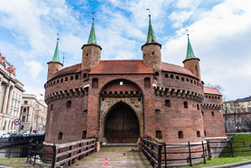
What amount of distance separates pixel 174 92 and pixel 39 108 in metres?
75.7

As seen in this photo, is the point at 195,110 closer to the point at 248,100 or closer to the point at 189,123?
the point at 189,123

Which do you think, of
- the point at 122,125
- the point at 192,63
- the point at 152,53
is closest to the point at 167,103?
the point at 122,125

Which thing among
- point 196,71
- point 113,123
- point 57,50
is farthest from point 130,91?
point 57,50

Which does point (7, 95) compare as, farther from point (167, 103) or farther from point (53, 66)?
point (167, 103)

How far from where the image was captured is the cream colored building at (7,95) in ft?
150

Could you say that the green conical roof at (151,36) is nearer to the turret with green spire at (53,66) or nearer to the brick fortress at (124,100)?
the brick fortress at (124,100)

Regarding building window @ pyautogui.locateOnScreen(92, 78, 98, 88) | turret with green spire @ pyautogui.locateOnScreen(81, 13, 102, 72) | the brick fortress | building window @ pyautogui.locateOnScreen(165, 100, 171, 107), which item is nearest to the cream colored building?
the brick fortress

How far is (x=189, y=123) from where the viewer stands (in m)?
23.5

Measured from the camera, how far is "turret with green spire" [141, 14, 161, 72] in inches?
915

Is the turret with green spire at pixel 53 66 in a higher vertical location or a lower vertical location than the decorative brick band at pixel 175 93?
higher

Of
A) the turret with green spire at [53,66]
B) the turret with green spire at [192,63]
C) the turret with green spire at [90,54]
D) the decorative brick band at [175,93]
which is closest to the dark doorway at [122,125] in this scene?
the decorative brick band at [175,93]

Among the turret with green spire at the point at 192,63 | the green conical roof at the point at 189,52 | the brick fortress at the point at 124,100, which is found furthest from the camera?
the green conical roof at the point at 189,52

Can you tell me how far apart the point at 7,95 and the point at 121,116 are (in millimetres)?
41184

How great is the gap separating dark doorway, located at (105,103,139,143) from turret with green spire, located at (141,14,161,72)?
665 cm
